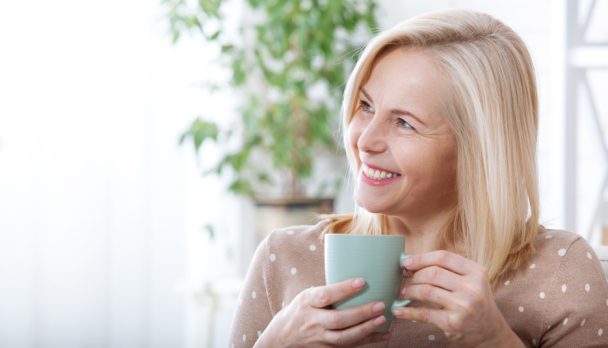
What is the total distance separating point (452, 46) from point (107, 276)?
2448 millimetres

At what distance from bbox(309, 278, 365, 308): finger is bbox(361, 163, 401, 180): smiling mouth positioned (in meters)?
0.25

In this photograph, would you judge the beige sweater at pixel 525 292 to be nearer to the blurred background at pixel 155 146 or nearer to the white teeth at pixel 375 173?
the white teeth at pixel 375 173

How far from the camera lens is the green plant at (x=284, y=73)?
3.14 metres

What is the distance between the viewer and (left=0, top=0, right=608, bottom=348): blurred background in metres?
3.21

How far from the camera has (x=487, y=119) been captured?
124 cm

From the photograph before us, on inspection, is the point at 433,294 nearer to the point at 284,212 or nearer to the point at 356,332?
the point at 356,332

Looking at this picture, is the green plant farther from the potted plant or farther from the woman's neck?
the woman's neck

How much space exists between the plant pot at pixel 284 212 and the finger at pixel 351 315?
7.12ft

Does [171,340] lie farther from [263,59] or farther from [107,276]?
[263,59]

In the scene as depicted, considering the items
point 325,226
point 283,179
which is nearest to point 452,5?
point 283,179

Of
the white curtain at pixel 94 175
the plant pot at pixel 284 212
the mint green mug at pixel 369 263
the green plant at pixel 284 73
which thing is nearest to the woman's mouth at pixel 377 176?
the mint green mug at pixel 369 263

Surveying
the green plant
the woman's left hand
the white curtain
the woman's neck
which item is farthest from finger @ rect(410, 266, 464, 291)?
the white curtain

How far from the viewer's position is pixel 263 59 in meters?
3.42

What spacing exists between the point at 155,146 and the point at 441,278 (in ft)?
8.38
